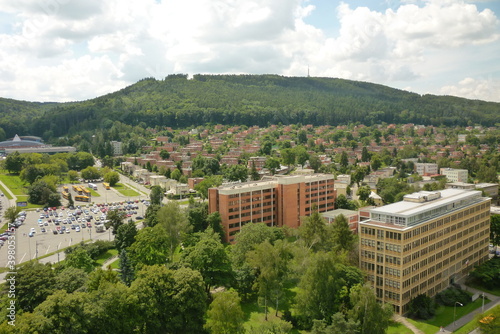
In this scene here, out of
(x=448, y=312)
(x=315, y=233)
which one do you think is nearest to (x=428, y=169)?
(x=315, y=233)

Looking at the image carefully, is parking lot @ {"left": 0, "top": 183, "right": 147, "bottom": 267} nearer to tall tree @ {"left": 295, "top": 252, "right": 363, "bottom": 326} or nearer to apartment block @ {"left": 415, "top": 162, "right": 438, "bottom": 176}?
tall tree @ {"left": 295, "top": 252, "right": 363, "bottom": 326}

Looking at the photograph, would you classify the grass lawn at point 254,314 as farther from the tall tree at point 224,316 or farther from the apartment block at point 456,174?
the apartment block at point 456,174

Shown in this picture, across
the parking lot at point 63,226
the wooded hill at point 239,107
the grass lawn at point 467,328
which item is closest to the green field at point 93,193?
the parking lot at point 63,226

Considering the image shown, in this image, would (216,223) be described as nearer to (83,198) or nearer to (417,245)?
(417,245)

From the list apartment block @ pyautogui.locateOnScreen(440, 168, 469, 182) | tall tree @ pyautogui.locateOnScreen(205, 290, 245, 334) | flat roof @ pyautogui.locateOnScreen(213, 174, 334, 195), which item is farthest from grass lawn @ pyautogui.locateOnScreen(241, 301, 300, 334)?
apartment block @ pyautogui.locateOnScreen(440, 168, 469, 182)

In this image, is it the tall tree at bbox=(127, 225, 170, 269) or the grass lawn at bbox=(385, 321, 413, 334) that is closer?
the grass lawn at bbox=(385, 321, 413, 334)
